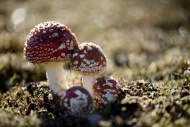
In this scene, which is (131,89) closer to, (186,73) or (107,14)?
(186,73)

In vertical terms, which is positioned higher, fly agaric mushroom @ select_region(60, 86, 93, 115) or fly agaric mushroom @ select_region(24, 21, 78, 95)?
fly agaric mushroom @ select_region(24, 21, 78, 95)

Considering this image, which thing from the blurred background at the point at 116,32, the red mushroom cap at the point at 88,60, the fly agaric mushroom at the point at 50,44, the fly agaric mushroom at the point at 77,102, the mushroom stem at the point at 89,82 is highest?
the blurred background at the point at 116,32

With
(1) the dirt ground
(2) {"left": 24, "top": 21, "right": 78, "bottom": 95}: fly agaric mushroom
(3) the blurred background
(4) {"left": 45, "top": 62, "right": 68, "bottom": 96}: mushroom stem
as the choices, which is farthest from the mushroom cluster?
(3) the blurred background

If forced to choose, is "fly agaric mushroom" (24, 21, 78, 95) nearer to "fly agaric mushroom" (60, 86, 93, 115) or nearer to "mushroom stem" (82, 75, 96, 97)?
"mushroom stem" (82, 75, 96, 97)

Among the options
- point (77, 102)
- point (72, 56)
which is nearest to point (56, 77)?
point (72, 56)

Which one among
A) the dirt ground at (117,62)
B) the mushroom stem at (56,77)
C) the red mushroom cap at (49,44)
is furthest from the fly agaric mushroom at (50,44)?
the dirt ground at (117,62)

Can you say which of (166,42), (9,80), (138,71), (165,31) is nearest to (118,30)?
(165,31)

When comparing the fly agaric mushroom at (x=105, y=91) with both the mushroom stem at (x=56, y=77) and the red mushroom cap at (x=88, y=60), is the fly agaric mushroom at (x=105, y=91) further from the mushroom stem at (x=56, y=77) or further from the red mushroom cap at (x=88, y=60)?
the mushroom stem at (x=56, y=77)
